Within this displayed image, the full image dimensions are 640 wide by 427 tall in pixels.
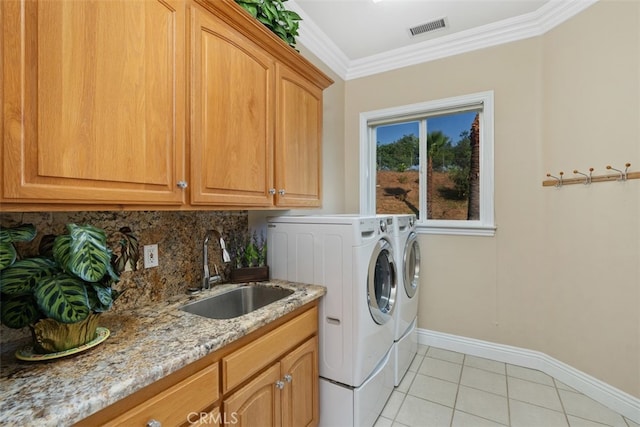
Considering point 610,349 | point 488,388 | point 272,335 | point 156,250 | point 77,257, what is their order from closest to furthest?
point 77,257, point 272,335, point 156,250, point 610,349, point 488,388

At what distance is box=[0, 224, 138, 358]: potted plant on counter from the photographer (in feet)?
2.64

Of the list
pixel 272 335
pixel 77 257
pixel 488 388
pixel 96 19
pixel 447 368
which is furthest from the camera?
pixel 447 368

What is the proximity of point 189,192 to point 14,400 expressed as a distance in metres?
0.78

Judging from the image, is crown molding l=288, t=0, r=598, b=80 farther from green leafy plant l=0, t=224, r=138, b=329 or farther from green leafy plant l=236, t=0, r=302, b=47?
green leafy plant l=0, t=224, r=138, b=329

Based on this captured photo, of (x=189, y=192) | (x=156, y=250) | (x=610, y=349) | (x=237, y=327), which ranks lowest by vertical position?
(x=610, y=349)

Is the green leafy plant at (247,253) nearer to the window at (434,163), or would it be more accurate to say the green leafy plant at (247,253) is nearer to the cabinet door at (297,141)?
the cabinet door at (297,141)

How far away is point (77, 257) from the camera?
0.83 m

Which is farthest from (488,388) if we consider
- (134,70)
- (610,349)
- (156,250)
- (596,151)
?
(134,70)

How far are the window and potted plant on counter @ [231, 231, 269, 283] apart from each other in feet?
4.84

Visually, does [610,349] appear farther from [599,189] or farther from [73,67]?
[73,67]

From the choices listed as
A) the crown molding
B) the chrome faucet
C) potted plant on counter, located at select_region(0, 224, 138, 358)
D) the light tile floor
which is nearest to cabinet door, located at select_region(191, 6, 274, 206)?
the chrome faucet

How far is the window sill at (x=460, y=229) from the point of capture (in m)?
2.57

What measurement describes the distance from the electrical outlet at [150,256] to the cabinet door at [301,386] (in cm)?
79

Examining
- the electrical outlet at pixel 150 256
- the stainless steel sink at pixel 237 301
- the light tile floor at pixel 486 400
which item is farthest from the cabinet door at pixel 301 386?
the electrical outlet at pixel 150 256
